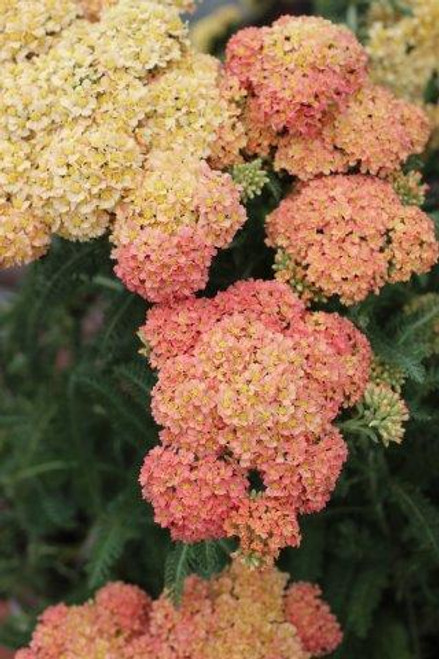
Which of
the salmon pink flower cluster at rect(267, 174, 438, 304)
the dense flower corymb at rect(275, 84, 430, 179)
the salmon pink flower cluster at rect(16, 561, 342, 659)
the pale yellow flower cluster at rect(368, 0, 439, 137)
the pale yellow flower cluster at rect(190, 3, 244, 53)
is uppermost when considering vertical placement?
the pale yellow flower cluster at rect(190, 3, 244, 53)

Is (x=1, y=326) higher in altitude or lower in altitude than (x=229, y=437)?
higher

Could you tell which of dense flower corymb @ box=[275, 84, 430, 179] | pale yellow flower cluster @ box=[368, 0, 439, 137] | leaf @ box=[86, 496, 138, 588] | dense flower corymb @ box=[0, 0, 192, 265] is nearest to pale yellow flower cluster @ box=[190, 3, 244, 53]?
pale yellow flower cluster @ box=[368, 0, 439, 137]

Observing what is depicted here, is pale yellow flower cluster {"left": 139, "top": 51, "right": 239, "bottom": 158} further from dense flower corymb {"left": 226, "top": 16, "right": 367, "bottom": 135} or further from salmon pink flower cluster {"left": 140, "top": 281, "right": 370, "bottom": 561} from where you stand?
salmon pink flower cluster {"left": 140, "top": 281, "right": 370, "bottom": 561}

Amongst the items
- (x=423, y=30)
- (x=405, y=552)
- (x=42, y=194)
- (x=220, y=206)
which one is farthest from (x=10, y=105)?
(x=405, y=552)

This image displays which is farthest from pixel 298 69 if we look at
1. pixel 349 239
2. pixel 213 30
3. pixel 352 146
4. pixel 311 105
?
pixel 213 30

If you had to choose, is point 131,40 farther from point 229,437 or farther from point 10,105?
point 229,437

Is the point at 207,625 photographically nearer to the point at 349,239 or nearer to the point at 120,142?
the point at 349,239

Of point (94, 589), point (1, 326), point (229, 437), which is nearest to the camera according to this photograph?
point (229, 437)

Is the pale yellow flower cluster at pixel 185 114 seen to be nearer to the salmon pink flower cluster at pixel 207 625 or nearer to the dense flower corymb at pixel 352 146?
the dense flower corymb at pixel 352 146
